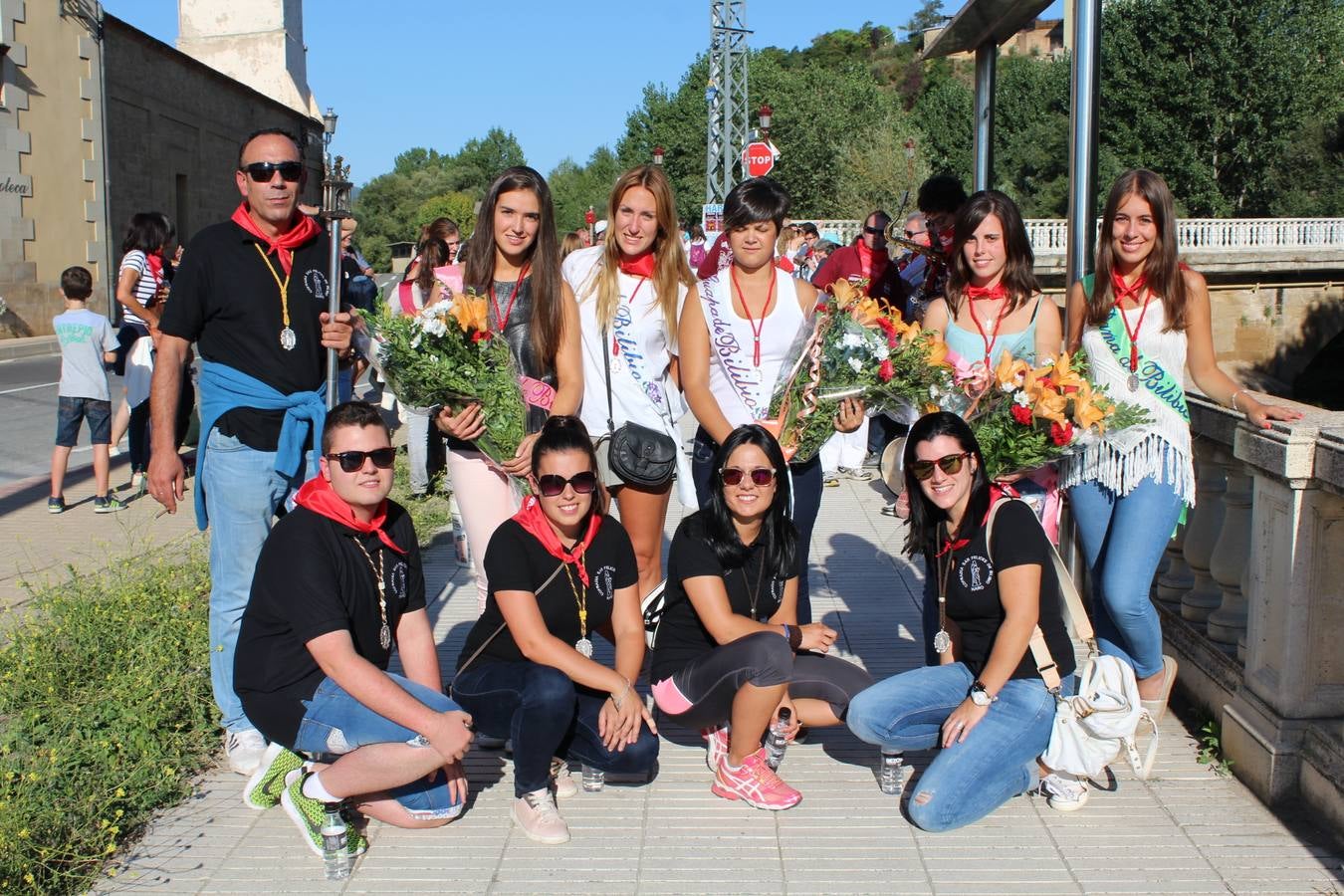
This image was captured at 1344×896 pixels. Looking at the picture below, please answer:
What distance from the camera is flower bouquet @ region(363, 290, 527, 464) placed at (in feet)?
14.2

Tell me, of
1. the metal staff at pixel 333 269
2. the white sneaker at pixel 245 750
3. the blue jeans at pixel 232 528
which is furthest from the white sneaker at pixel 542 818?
the metal staff at pixel 333 269

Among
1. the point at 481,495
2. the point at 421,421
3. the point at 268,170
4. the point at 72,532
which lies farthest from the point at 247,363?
the point at 72,532

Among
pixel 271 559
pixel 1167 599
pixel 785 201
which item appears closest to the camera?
pixel 271 559

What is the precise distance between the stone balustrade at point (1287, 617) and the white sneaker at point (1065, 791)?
0.59m

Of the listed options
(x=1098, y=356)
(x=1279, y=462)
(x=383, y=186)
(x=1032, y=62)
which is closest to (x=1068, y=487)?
(x=1098, y=356)

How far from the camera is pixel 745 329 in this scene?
15.4 ft

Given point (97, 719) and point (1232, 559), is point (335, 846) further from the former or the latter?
point (1232, 559)

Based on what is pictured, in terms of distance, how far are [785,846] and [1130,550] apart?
1592 mm

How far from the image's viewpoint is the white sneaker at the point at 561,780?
13.9ft

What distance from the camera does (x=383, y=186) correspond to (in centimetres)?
9894

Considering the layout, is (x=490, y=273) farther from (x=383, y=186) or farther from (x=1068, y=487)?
(x=383, y=186)

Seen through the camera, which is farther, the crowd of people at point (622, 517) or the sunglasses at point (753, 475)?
the sunglasses at point (753, 475)

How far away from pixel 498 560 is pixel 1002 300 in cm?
207

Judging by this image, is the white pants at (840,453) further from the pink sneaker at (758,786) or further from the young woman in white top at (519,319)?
the pink sneaker at (758,786)
